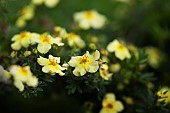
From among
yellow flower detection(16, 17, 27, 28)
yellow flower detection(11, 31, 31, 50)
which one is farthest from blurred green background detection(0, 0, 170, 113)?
yellow flower detection(11, 31, 31, 50)

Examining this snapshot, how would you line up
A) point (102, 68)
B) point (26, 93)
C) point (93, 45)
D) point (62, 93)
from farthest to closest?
point (62, 93)
point (93, 45)
point (102, 68)
point (26, 93)

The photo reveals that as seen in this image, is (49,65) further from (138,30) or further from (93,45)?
(138,30)

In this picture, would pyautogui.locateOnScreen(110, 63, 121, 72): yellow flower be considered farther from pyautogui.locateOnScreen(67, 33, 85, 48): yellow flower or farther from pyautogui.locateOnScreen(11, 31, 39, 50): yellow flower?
pyautogui.locateOnScreen(11, 31, 39, 50): yellow flower

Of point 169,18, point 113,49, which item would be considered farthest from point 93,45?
point 169,18

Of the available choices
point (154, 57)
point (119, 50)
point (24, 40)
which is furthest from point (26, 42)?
point (154, 57)

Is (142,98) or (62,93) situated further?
(62,93)
